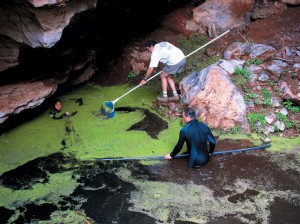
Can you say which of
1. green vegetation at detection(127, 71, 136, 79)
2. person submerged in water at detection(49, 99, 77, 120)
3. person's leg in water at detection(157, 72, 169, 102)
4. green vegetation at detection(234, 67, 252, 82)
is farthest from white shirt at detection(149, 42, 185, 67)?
person submerged in water at detection(49, 99, 77, 120)

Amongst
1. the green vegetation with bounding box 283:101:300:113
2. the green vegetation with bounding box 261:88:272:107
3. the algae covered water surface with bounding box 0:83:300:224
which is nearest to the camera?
the algae covered water surface with bounding box 0:83:300:224

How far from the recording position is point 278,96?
7.22 m

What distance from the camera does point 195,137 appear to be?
17.8 feet

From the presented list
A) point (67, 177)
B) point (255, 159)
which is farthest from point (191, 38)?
point (67, 177)

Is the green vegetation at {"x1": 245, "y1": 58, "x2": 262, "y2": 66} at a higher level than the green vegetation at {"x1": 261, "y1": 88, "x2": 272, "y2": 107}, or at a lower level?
higher

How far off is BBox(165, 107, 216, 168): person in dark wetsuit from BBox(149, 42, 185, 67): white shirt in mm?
1963

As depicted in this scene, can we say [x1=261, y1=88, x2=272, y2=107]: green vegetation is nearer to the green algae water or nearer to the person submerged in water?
the green algae water

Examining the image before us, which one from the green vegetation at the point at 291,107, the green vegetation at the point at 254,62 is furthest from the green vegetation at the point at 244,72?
the green vegetation at the point at 291,107

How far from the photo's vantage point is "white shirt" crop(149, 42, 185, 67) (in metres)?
7.03

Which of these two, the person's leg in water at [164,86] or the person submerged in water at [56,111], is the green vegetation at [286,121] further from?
the person submerged in water at [56,111]

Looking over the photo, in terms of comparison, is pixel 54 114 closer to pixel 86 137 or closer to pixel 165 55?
pixel 86 137

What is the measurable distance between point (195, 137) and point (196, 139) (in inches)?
1.6

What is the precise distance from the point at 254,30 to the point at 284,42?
1147mm

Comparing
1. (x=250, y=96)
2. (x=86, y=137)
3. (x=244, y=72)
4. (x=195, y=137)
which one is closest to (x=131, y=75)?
(x=86, y=137)
